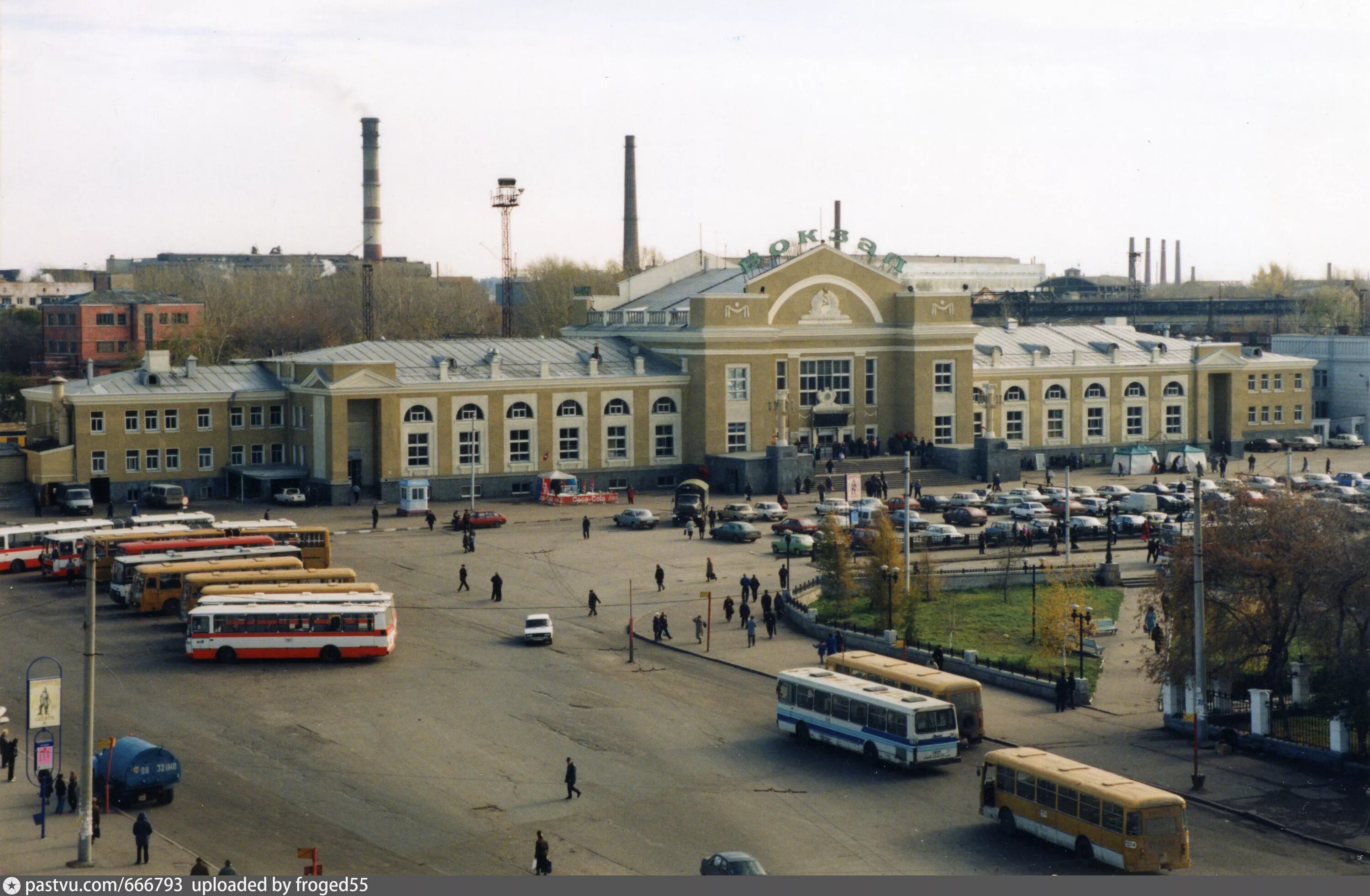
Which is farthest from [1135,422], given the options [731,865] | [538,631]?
[731,865]

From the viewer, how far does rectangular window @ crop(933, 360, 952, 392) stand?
91.6 m

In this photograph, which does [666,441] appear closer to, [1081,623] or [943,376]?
[943,376]

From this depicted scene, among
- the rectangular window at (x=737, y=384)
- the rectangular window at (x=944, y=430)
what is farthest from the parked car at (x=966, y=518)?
the rectangular window at (x=944, y=430)

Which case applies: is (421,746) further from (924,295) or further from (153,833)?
(924,295)

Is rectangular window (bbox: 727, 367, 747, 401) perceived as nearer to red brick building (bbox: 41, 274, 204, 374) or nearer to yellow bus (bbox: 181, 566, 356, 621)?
yellow bus (bbox: 181, 566, 356, 621)

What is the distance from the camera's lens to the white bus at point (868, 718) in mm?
36594

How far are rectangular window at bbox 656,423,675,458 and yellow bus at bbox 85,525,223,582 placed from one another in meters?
29.7

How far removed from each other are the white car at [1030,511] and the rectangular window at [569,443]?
21.9 metres

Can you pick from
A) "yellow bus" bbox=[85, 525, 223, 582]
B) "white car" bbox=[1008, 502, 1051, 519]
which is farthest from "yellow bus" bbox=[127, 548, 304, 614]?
"white car" bbox=[1008, 502, 1051, 519]

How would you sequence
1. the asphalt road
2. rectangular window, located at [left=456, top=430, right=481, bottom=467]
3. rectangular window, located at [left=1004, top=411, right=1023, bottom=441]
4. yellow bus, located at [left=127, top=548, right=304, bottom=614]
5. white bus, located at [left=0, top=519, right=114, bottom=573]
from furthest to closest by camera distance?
rectangular window, located at [left=1004, top=411, right=1023, bottom=441] < rectangular window, located at [left=456, top=430, right=481, bottom=467] < white bus, located at [left=0, top=519, right=114, bottom=573] < yellow bus, located at [left=127, top=548, right=304, bottom=614] < the asphalt road

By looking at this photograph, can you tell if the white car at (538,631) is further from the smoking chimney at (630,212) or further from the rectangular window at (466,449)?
the smoking chimney at (630,212)

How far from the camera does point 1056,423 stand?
95.7 m

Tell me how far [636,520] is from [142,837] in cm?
4285

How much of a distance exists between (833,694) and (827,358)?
52849mm
